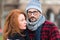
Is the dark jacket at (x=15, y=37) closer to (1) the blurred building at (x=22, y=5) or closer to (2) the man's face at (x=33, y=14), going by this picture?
(2) the man's face at (x=33, y=14)

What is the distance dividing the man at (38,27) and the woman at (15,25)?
11 cm

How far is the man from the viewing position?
17.4 ft

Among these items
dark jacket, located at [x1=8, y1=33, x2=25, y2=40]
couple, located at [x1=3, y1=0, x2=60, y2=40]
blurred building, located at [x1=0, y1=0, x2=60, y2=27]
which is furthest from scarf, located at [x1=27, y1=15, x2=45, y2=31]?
blurred building, located at [x1=0, y1=0, x2=60, y2=27]

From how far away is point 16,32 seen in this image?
17.1 feet

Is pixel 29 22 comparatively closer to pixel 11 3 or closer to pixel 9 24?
pixel 9 24

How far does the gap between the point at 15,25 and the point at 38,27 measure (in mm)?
331

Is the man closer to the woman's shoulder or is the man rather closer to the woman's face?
the woman's face

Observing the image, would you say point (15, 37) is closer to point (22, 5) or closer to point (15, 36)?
point (15, 36)

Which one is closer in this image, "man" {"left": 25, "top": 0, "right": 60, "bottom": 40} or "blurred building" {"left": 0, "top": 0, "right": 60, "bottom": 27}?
"man" {"left": 25, "top": 0, "right": 60, "bottom": 40}

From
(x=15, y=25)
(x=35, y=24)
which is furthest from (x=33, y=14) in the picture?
(x=15, y=25)

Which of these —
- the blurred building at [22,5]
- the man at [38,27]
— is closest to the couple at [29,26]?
the man at [38,27]

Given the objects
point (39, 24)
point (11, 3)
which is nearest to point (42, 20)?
point (39, 24)

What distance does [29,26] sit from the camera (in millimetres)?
5395

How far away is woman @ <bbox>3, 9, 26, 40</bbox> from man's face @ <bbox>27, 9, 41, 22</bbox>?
9 cm
